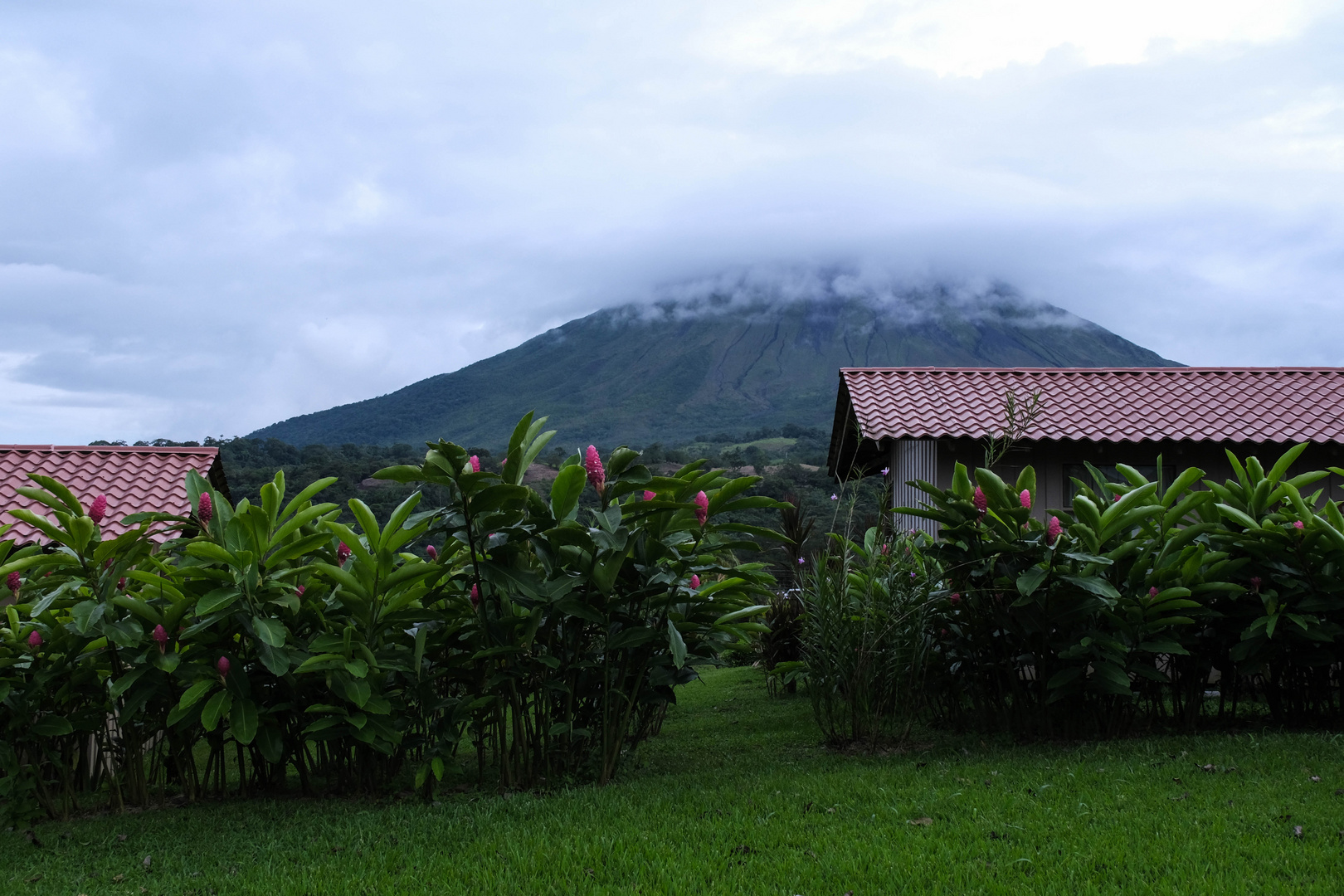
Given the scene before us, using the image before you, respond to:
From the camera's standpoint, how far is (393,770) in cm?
484

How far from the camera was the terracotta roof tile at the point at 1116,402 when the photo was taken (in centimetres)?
1198

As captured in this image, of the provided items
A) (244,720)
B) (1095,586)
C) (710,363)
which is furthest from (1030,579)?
(710,363)

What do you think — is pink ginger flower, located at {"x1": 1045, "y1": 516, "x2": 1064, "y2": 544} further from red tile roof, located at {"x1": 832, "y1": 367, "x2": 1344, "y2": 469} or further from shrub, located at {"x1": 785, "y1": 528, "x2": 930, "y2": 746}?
red tile roof, located at {"x1": 832, "y1": 367, "x2": 1344, "y2": 469}

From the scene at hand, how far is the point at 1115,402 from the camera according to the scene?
42.9 ft

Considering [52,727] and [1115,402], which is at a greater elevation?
[1115,402]

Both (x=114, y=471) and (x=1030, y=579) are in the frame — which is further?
(x=114, y=471)

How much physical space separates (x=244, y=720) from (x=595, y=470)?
1.97 metres

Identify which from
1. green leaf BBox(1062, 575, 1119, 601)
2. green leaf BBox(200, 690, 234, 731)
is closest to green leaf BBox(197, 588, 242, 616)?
green leaf BBox(200, 690, 234, 731)

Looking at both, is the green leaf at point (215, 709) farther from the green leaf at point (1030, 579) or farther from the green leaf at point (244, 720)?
the green leaf at point (1030, 579)

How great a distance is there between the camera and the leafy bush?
4.24 meters

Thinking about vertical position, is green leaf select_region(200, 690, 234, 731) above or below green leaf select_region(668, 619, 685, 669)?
below

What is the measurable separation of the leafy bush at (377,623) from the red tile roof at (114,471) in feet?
21.9

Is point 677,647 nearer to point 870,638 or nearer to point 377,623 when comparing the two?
point 377,623

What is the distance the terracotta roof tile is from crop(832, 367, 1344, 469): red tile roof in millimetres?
12
